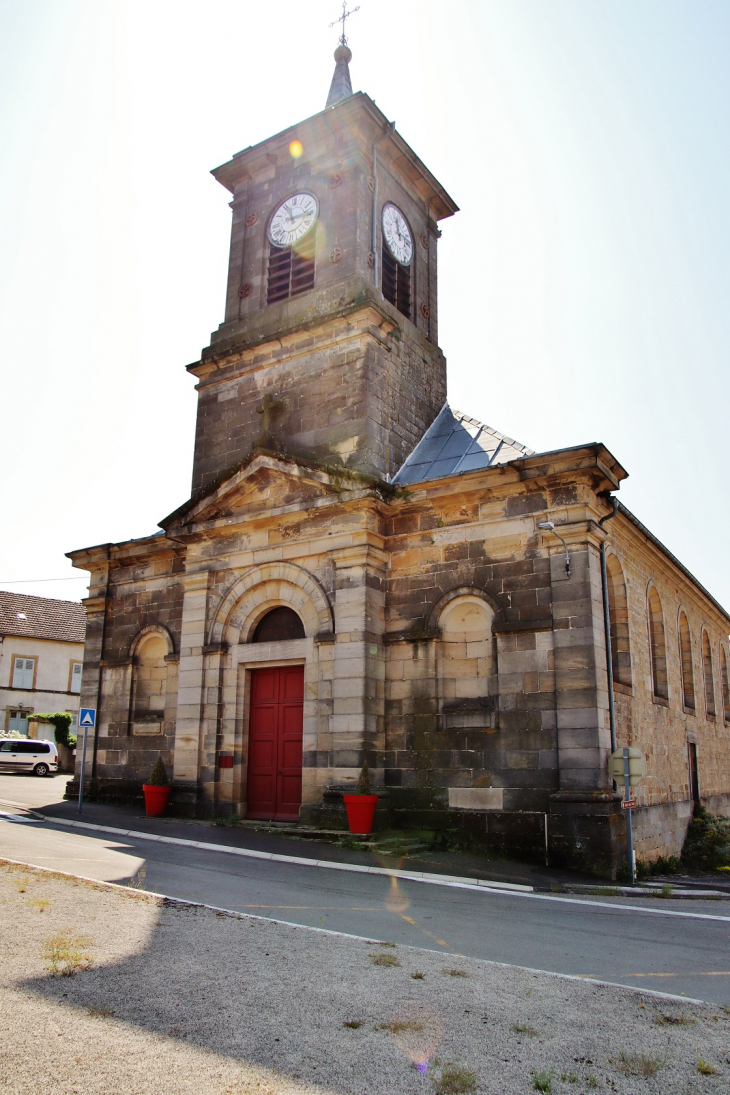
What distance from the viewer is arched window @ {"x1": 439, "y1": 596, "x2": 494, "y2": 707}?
1344 cm

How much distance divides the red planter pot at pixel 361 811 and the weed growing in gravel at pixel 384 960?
6.60 m

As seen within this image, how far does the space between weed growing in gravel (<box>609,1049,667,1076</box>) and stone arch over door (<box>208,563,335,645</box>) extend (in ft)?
33.7

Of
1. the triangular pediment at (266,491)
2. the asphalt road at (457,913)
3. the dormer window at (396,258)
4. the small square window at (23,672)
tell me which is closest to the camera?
the asphalt road at (457,913)

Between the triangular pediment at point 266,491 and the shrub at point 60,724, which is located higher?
the triangular pediment at point 266,491

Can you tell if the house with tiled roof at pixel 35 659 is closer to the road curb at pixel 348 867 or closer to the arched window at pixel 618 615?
the road curb at pixel 348 867

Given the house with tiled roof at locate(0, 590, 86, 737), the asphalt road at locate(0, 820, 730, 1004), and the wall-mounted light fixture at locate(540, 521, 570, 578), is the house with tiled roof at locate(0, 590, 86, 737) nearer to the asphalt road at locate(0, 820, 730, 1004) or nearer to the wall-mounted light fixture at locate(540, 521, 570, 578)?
the asphalt road at locate(0, 820, 730, 1004)

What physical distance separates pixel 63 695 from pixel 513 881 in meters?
33.5

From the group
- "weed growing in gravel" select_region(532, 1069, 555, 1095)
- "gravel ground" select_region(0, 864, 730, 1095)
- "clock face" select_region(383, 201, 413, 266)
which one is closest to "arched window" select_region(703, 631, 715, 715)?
"clock face" select_region(383, 201, 413, 266)

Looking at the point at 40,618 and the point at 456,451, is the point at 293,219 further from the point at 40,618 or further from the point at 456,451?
the point at 40,618

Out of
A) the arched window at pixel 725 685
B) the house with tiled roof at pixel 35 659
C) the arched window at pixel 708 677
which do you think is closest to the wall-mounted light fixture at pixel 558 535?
the arched window at pixel 708 677

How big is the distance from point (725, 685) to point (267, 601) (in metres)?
16.1

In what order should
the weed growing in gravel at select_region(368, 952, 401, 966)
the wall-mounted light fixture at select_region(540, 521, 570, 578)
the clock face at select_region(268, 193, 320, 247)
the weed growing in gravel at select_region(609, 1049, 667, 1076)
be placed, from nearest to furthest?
1. the weed growing in gravel at select_region(609, 1049, 667, 1076)
2. the weed growing in gravel at select_region(368, 952, 401, 966)
3. the wall-mounted light fixture at select_region(540, 521, 570, 578)
4. the clock face at select_region(268, 193, 320, 247)

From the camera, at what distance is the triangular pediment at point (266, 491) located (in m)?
14.6

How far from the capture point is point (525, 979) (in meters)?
5.70
